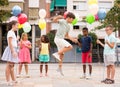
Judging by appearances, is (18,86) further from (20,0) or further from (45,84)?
(20,0)

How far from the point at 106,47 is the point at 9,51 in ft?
9.52

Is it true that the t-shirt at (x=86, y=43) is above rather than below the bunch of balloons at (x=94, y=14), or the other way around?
below

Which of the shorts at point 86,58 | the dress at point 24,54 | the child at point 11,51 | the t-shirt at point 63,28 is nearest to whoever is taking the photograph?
the child at point 11,51

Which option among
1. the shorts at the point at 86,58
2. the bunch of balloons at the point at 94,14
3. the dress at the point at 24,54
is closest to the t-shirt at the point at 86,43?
the shorts at the point at 86,58

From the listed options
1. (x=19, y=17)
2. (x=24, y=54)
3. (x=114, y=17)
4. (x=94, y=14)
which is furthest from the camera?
(x=114, y=17)

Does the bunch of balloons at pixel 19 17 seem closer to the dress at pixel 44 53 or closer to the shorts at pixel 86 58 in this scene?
the dress at pixel 44 53

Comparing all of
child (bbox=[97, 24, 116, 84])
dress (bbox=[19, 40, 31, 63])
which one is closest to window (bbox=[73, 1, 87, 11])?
dress (bbox=[19, 40, 31, 63])

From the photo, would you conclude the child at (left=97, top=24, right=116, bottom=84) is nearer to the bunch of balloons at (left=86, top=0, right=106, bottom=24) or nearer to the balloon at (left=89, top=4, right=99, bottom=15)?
the bunch of balloons at (left=86, top=0, right=106, bottom=24)

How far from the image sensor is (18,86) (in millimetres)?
10914

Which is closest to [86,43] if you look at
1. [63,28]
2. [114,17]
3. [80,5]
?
[63,28]

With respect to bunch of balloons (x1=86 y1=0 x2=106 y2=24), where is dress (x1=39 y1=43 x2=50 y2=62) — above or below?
below

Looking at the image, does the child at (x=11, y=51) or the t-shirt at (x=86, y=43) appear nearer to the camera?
the child at (x=11, y=51)

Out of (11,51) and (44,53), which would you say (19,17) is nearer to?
(44,53)

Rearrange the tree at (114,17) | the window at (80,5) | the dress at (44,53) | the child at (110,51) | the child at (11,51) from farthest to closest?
1. the window at (80,5)
2. the tree at (114,17)
3. the dress at (44,53)
4. the child at (110,51)
5. the child at (11,51)
